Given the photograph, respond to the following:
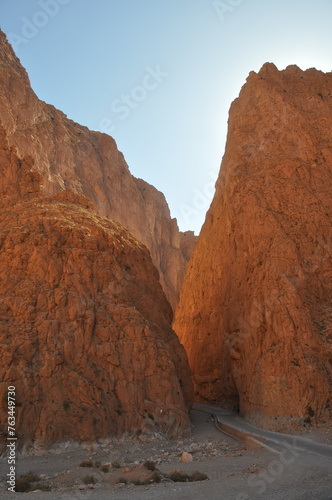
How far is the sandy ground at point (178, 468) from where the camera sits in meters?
9.21

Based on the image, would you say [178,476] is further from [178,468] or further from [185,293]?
[185,293]

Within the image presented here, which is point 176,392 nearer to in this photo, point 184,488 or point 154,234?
point 184,488

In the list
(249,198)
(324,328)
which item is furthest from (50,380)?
(249,198)

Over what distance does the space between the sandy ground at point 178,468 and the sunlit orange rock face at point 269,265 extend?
5349 mm

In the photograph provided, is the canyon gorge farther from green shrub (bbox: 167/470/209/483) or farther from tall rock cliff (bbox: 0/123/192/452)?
green shrub (bbox: 167/470/209/483)

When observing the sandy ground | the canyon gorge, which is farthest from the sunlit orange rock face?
the sandy ground

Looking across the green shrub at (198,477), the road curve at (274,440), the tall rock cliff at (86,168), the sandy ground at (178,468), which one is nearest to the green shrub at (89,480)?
the sandy ground at (178,468)

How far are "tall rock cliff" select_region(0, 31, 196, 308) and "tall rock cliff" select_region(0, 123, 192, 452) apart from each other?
20127mm

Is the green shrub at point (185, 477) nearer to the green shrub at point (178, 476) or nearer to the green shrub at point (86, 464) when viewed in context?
the green shrub at point (178, 476)

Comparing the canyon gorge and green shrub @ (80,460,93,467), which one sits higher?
the canyon gorge

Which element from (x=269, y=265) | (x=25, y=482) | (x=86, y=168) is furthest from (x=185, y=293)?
(x=25, y=482)

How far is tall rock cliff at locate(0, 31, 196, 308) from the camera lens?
44031 mm

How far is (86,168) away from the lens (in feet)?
192

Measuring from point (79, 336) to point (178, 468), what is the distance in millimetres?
8602
